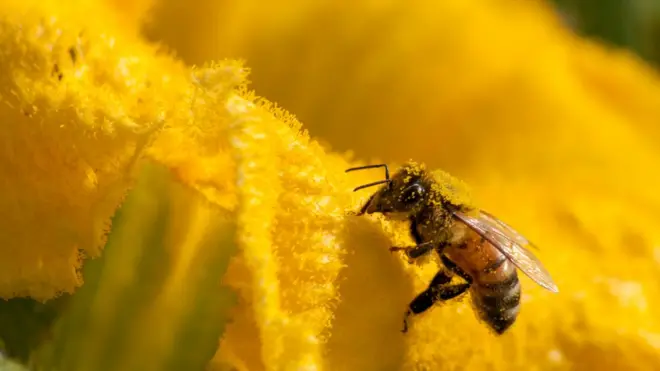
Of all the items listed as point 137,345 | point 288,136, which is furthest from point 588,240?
point 137,345

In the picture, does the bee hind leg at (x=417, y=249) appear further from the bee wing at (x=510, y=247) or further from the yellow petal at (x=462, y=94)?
the yellow petal at (x=462, y=94)

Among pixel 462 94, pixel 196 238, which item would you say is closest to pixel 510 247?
pixel 196 238

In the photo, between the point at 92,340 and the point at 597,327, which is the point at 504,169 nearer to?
the point at 597,327

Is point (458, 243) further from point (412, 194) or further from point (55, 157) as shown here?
point (55, 157)

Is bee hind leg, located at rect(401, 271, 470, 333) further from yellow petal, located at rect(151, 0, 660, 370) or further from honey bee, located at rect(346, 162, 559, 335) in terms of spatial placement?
yellow petal, located at rect(151, 0, 660, 370)

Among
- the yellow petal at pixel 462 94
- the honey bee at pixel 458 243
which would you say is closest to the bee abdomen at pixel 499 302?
the honey bee at pixel 458 243

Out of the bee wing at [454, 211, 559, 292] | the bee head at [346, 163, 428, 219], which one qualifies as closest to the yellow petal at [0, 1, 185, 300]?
the bee head at [346, 163, 428, 219]

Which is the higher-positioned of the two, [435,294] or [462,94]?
[462,94]
